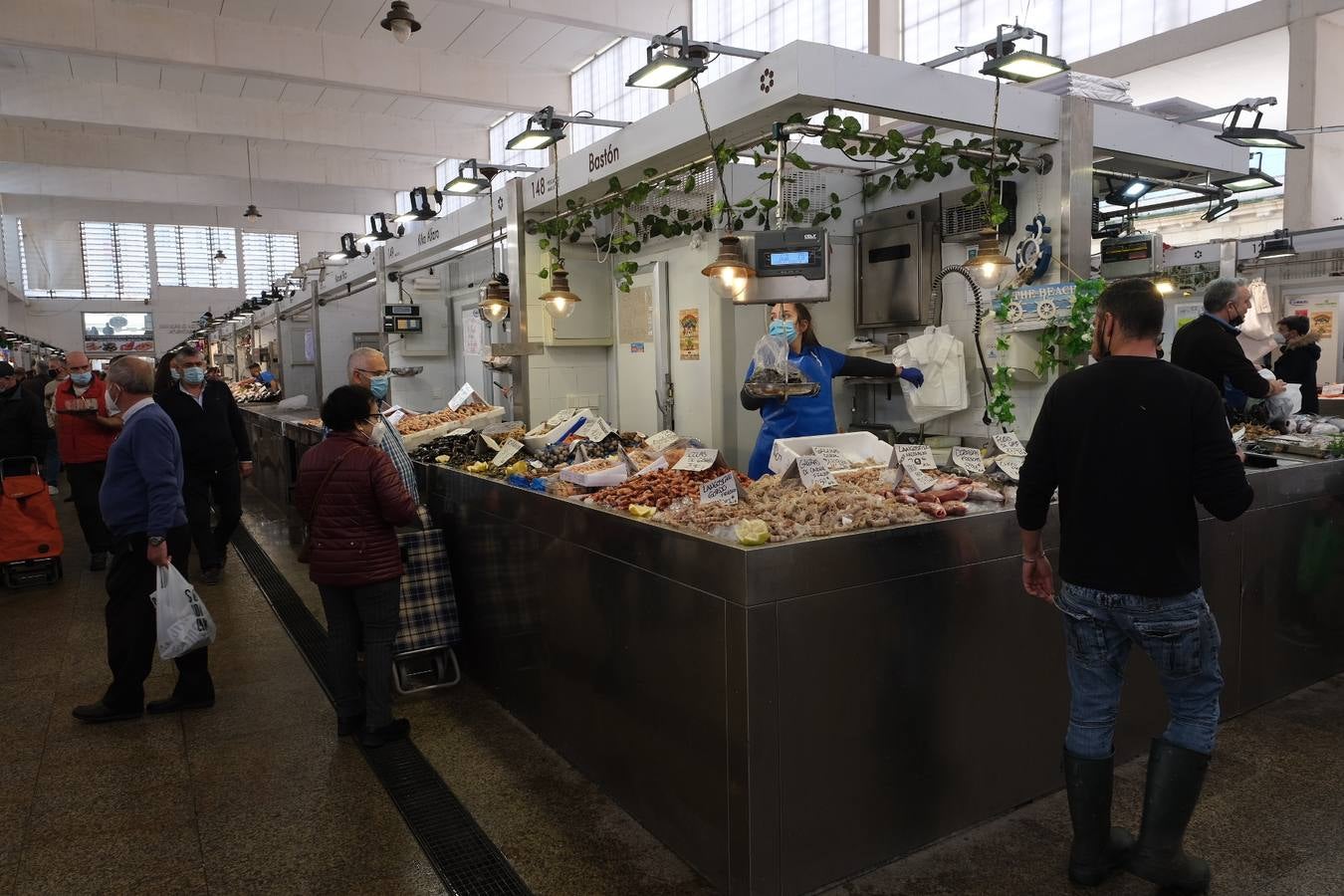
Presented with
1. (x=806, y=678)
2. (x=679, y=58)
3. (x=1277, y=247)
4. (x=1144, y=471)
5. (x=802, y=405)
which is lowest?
(x=806, y=678)

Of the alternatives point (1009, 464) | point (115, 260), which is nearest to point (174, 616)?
point (1009, 464)

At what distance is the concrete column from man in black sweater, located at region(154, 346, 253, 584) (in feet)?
31.9

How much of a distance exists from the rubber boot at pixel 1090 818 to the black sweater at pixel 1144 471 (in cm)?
56

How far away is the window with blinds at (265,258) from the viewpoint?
2556 centimetres

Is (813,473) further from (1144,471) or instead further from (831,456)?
(1144,471)

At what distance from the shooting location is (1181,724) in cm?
260

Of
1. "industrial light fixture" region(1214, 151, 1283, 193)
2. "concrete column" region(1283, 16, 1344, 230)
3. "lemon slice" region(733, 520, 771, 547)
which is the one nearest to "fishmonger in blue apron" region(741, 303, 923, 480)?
"lemon slice" region(733, 520, 771, 547)

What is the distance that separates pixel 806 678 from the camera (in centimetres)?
262

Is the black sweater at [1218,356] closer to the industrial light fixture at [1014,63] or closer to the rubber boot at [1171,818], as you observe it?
the industrial light fixture at [1014,63]

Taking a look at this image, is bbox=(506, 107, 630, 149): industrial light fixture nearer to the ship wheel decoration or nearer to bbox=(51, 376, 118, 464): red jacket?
the ship wheel decoration

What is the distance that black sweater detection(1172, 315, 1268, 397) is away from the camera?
432cm

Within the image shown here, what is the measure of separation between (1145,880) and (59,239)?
27960mm

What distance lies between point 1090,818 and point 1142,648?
0.53m

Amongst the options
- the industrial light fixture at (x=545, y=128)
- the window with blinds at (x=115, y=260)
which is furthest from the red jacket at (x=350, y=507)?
the window with blinds at (x=115, y=260)
